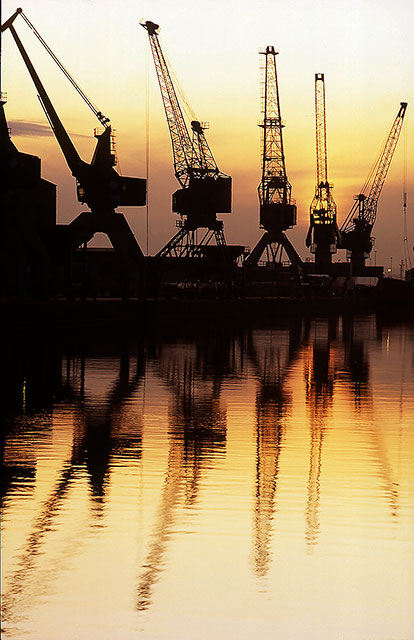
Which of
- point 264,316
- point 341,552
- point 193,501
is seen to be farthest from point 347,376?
point 264,316

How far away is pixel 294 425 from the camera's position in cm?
2444

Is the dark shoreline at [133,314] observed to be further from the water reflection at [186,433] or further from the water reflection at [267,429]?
the water reflection at [186,433]

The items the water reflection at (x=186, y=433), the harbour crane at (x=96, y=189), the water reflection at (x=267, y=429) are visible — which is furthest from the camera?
the harbour crane at (x=96, y=189)

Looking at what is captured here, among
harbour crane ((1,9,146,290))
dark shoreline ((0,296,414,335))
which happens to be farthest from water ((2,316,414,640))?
harbour crane ((1,9,146,290))

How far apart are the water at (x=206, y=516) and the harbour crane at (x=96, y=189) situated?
239 ft

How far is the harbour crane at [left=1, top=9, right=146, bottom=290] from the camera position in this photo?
103 metres

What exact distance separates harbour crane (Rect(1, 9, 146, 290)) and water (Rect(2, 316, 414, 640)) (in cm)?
7281

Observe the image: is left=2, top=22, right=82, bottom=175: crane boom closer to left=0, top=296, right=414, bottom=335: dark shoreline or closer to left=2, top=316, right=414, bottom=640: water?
left=0, top=296, right=414, bottom=335: dark shoreline

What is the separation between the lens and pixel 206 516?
14047 mm

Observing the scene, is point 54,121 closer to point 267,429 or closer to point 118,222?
point 118,222

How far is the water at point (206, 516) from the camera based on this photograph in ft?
33.0

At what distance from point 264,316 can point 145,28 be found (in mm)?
45019

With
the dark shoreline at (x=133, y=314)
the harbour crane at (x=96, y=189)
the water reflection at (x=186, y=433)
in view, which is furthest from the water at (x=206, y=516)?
the harbour crane at (x=96, y=189)

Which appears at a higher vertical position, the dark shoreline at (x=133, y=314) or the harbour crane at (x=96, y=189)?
the harbour crane at (x=96, y=189)
